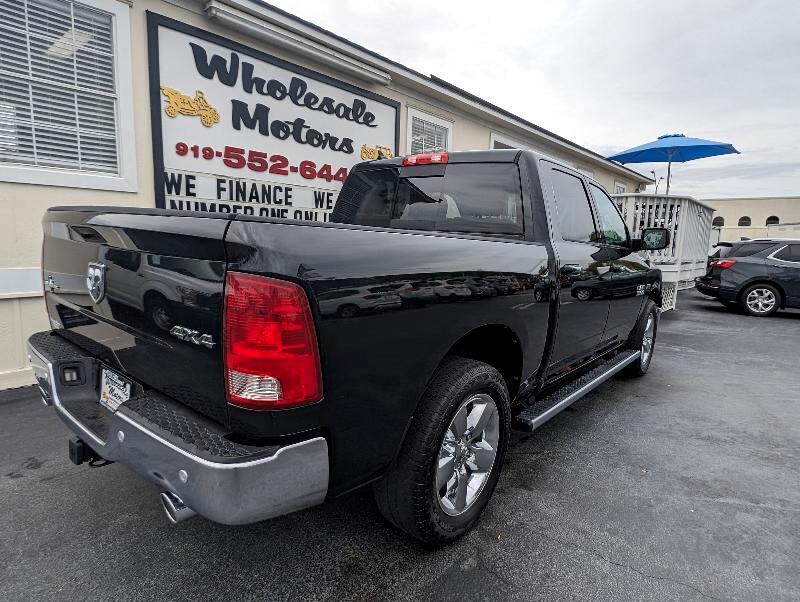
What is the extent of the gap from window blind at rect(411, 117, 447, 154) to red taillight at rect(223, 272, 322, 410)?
23.0 ft

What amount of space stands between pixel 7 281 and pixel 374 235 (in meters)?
4.20

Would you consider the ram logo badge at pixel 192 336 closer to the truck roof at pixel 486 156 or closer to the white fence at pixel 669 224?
the truck roof at pixel 486 156

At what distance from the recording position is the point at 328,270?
1481mm

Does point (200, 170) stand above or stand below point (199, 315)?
above

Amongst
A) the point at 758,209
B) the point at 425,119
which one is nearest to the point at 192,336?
the point at 425,119

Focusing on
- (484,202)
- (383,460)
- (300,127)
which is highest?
(300,127)

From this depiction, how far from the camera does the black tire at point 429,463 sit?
1.89 meters

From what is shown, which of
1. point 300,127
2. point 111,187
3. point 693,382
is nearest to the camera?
point 111,187

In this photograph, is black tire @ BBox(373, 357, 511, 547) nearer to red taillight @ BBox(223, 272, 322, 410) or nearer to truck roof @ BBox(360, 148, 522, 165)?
red taillight @ BBox(223, 272, 322, 410)

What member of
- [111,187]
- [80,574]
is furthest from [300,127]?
[80,574]

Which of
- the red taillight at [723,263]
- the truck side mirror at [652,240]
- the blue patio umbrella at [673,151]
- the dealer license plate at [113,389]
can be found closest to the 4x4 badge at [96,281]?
the dealer license plate at [113,389]

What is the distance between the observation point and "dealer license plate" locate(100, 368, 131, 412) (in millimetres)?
1887

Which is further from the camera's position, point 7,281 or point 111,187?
point 111,187

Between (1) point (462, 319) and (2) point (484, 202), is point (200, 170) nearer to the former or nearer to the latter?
(2) point (484, 202)
